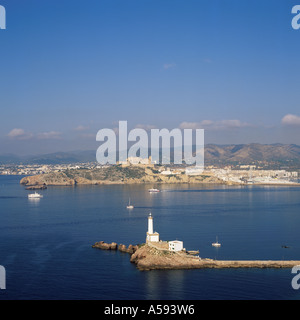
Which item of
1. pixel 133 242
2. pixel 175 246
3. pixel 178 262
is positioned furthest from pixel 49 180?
→ pixel 178 262

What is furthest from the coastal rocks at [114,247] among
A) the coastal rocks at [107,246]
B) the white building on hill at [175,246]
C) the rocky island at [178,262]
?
the white building on hill at [175,246]

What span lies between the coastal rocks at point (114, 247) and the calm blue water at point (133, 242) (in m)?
0.48

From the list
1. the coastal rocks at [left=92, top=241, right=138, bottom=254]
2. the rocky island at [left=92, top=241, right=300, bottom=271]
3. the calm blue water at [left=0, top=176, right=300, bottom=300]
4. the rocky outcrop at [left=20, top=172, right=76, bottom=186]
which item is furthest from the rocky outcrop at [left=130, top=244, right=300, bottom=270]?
the rocky outcrop at [left=20, top=172, right=76, bottom=186]

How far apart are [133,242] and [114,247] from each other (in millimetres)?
1489

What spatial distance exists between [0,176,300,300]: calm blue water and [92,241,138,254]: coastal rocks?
484mm

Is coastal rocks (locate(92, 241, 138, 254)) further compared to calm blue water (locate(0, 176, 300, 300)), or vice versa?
coastal rocks (locate(92, 241, 138, 254))

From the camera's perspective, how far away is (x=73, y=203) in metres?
44.4

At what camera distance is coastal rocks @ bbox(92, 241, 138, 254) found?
22.0 metres

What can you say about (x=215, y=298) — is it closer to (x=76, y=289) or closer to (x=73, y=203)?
(x=76, y=289)

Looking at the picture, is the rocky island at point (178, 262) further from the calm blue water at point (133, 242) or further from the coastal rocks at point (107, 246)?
the coastal rocks at point (107, 246)

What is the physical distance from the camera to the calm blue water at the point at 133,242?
52.9 ft

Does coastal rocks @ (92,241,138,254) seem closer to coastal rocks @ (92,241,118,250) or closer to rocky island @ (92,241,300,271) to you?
coastal rocks @ (92,241,118,250)

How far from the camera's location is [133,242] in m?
23.9

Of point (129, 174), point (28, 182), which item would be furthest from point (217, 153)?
point (28, 182)
